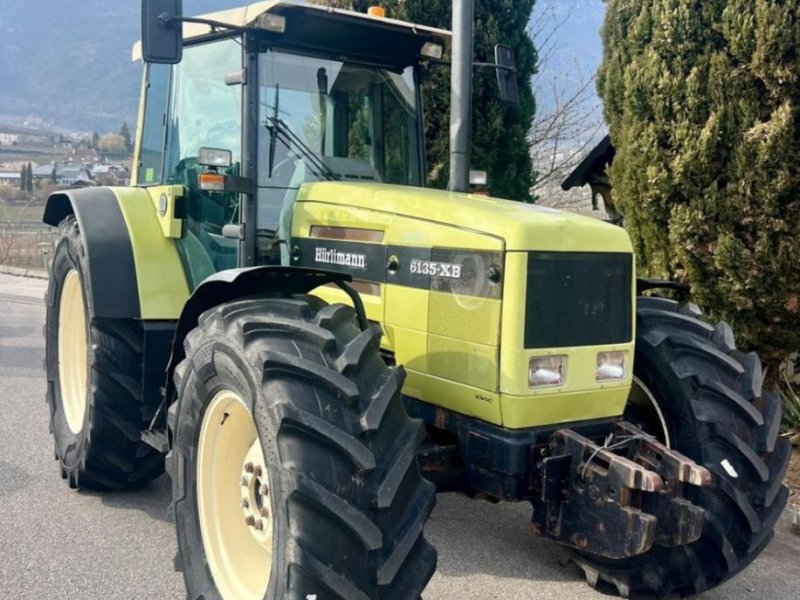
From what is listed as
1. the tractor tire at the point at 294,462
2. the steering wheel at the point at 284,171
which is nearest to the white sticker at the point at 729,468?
the tractor tire at the point at 294,462

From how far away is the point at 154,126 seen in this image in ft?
16.0

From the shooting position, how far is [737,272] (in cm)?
587

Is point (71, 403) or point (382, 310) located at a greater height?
point (382, 310)

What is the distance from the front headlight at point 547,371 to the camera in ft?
10.6

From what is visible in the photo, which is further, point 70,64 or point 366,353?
point 70,64

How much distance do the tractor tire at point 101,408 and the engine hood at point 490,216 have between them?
1315 mm

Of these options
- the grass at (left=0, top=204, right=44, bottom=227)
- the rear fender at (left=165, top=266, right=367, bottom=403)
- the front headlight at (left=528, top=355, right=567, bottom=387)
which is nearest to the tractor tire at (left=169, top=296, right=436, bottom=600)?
the rear fender at (left=165, top=266, right=367, bottom=403)

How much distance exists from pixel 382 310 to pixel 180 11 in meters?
1.50

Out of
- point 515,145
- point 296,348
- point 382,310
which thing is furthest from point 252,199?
point 515,145

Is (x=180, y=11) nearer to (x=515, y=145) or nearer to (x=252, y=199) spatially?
(x=252, y=199)

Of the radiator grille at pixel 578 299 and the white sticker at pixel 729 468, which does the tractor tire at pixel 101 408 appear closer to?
the radiator grille at pixel 578 299

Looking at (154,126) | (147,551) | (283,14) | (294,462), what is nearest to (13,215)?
(154,126)

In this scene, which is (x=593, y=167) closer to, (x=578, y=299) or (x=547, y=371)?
(x=578, y=299)

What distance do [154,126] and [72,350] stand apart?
1.58 m
